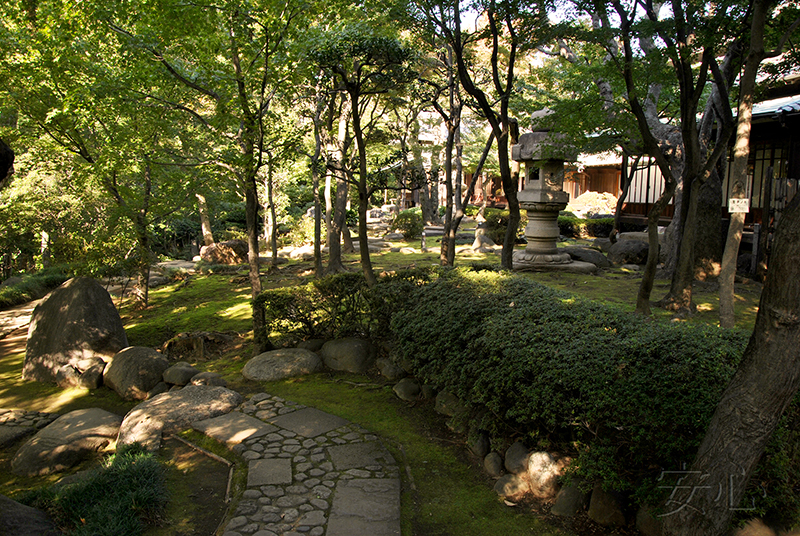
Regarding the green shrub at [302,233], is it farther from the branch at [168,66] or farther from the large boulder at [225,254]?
the branch at [168,66]

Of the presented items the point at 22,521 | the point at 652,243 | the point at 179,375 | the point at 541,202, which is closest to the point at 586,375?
the point at 22,521

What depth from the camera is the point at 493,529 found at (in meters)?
3.51

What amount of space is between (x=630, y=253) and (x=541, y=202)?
398 cm

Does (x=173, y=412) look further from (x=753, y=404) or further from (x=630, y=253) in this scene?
(x=630, y=253)

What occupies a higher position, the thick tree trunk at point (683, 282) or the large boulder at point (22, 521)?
the thick tree trunk at point (683, 282)

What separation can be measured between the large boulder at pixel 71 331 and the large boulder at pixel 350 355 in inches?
142

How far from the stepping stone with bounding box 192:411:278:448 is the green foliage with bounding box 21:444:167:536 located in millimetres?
883

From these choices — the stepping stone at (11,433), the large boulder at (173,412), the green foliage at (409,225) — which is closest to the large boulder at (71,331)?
the stepping stone at (11,433)

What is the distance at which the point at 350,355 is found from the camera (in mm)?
6883

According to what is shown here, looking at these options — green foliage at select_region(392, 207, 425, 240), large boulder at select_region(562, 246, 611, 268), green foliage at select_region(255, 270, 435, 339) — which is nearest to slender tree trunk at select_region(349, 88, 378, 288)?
green foliage at select_region(255, 270, 435, 339)

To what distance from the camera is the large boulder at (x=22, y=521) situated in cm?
309

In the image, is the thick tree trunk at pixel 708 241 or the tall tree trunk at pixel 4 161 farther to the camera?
the thick tree trunk at pixel 708 241

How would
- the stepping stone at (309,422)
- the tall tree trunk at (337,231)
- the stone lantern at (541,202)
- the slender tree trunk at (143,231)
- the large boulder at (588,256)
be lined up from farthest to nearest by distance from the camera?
the large boulder at (588,256) → the tall tree trunk at (337,231) → the stone lantern at (541,202) → the slender tree trunk at (143,231) → the stepping stone at (309,422)

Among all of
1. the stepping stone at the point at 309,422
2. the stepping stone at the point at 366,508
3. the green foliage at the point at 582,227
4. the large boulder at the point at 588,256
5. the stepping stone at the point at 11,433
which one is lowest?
the stepping stone at the point at 11,433
